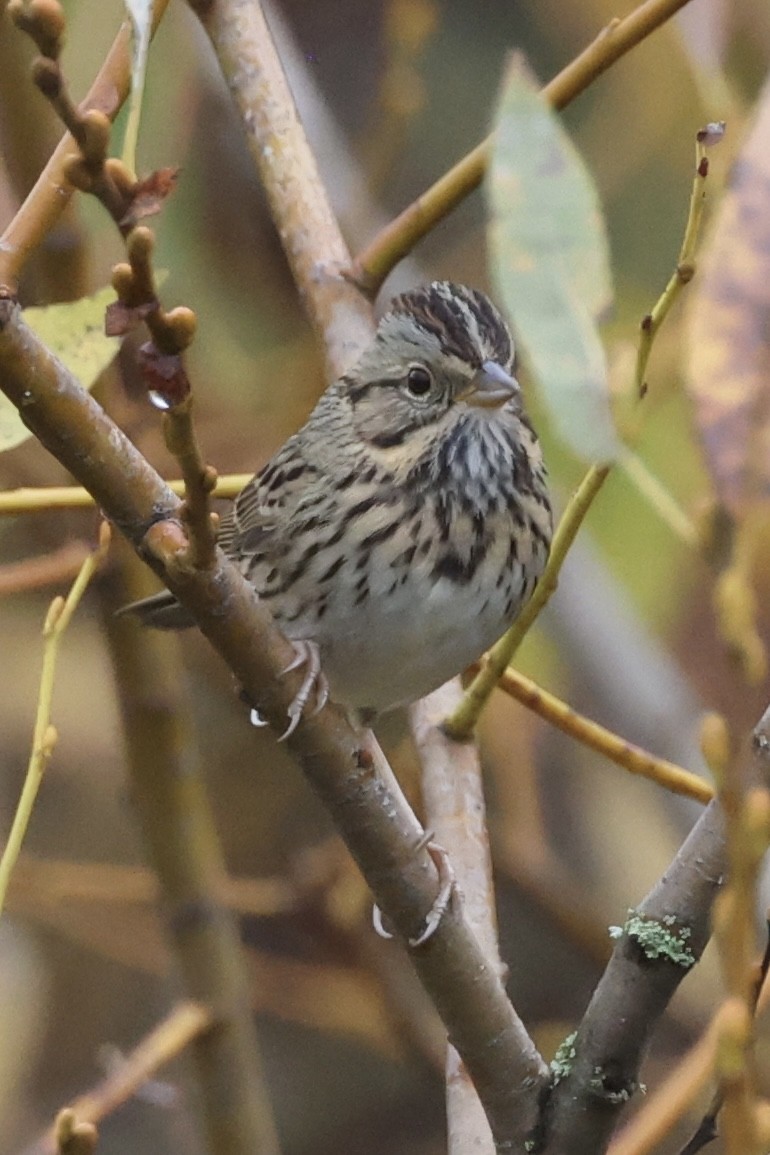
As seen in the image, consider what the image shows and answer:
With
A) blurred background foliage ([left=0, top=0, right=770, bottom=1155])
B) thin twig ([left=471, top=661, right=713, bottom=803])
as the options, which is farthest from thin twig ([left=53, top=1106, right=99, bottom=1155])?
blurred background foliage ([left=0, top=0, right=770, bottom=1155])

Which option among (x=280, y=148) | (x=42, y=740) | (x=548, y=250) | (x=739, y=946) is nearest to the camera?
(x=739, y=946)

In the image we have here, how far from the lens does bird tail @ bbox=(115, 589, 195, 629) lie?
54.9 inches

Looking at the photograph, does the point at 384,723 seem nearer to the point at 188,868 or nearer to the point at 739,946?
the point at 188,868

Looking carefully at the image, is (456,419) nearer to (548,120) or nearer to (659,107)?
(548,120)

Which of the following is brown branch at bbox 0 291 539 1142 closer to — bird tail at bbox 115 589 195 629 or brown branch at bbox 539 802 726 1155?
brown branch at bbox 539 802 726 1155

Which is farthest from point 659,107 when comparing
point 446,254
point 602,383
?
point 602,383

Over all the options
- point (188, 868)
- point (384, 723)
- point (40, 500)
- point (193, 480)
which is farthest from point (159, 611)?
point (384, 723)

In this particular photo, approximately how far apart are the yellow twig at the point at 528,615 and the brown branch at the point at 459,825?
0.08 feet

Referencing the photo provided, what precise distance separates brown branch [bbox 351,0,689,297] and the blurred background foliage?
0.25 meters

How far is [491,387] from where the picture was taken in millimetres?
1240

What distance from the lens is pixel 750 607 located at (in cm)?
37

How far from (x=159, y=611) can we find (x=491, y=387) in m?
0.36

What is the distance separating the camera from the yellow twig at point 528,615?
88 centimetres

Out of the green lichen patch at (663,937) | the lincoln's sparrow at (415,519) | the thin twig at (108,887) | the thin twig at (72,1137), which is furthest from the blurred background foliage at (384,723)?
the thin twig at (72,1137)
